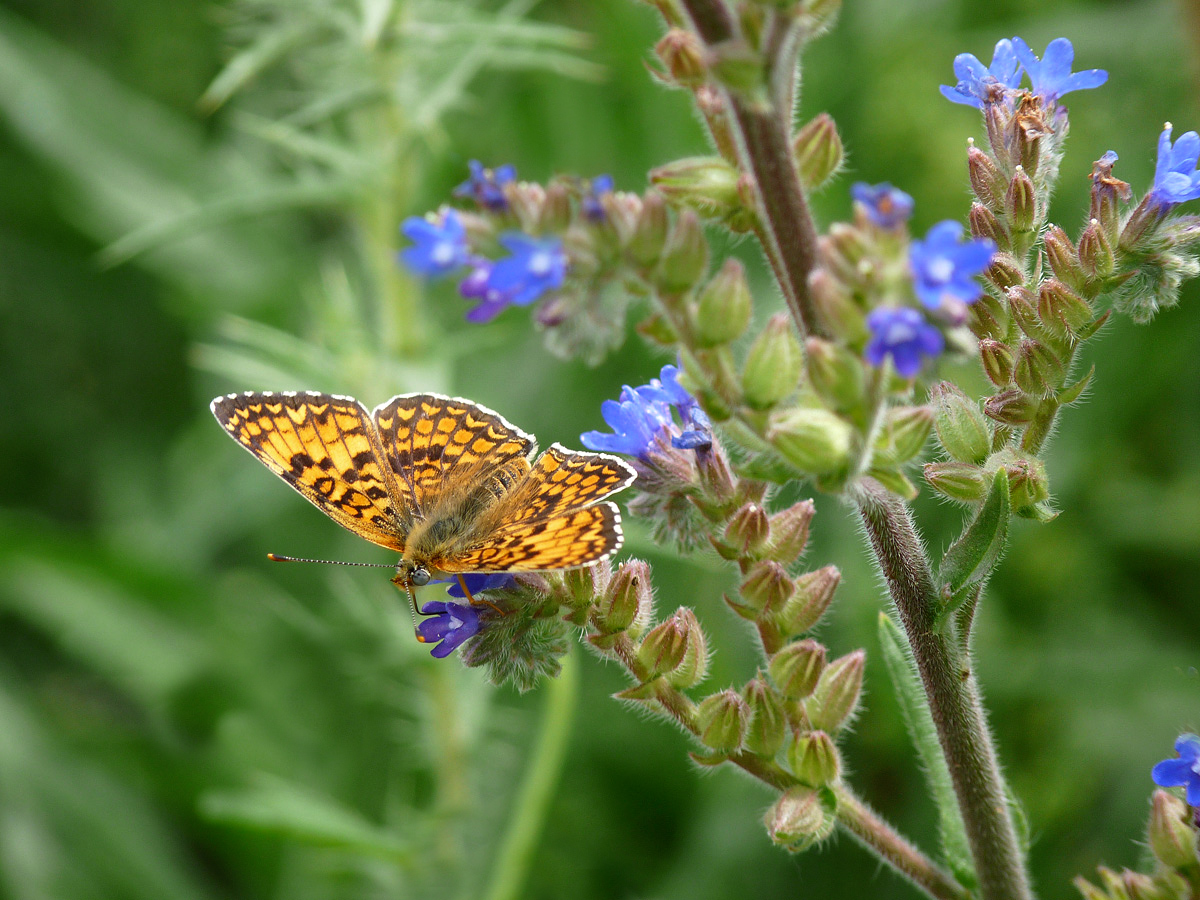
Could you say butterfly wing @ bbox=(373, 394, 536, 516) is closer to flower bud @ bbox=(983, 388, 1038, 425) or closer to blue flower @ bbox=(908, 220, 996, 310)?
flower bud @ bbox=(983, 388, 1038, 425)

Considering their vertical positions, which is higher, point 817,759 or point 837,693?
point 837,693

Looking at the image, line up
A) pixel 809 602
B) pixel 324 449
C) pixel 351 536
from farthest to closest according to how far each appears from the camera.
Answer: pixel 351 536 → pixel 324 449 → pixel 809 602

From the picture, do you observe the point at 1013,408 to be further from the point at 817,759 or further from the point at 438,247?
the point at 438,247

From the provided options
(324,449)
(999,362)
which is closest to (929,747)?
(999,362)

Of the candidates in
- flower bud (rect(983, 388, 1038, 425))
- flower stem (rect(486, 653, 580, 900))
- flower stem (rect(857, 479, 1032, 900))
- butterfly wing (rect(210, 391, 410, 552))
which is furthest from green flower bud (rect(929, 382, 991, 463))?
flower stem (rect(486, 653, 580, 900))

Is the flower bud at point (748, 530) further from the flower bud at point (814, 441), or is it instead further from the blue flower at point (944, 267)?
the blue flower at point (944, 267)

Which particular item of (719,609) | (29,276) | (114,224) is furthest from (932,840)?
(29,276)

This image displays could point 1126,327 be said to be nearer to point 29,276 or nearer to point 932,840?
point 932,840
